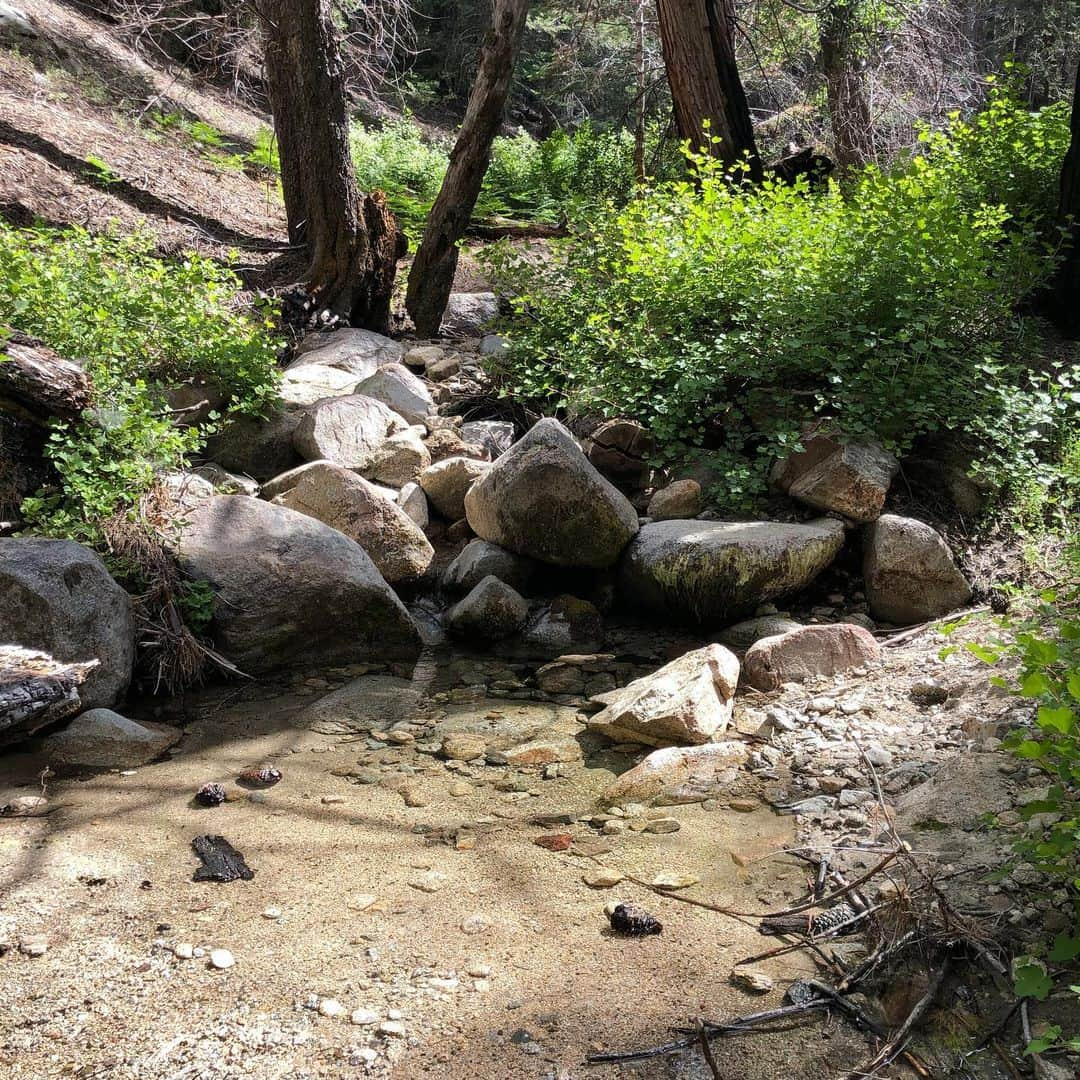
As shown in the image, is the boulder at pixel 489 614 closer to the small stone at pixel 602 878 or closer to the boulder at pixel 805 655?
the boulder at pixel 805 655

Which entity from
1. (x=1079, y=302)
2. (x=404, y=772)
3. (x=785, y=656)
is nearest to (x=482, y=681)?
(x=404, y=772)

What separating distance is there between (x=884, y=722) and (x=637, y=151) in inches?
460

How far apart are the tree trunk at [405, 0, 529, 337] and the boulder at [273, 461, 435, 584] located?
402 centimetres

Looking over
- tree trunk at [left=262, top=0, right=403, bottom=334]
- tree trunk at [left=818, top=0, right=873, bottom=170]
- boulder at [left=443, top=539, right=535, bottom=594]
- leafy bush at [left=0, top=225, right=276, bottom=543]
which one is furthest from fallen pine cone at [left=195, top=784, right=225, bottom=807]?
tree trunk at [left=818, top=0, right=873, bottom=170]

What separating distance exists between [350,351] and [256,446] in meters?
2.06

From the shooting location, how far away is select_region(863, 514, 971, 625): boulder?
533cm

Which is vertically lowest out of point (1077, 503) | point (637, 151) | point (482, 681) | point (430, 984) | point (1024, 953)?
point (482, 681)

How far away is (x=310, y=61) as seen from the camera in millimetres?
8820

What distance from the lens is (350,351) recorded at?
8.45 m

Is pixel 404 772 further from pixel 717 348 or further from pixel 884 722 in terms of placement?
pixel 717 348

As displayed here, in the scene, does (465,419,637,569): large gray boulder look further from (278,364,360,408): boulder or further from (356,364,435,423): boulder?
(278,364,360,408): boulder

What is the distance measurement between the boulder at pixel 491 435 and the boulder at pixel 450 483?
560 mm

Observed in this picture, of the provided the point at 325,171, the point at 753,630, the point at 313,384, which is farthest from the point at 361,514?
the point at 325,171

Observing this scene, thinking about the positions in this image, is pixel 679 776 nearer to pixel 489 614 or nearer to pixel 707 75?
pixel 489 614
